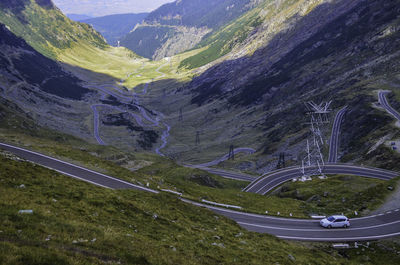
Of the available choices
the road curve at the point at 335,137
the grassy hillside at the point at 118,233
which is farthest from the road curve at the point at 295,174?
the grassy hillside at the point at 118,233

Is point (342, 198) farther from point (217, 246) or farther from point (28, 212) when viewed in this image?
point (28, 212)

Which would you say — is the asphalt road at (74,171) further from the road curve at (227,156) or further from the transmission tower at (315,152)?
the road curve at (227,156)

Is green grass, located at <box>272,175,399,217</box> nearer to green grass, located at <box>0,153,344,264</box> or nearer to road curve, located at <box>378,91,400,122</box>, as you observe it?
green grass, located at <box>0,153,344,264</box>

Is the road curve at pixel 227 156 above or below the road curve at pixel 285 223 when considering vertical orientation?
above

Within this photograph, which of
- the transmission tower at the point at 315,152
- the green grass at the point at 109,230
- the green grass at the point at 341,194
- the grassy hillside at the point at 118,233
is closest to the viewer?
the green grass at the point at 109,230

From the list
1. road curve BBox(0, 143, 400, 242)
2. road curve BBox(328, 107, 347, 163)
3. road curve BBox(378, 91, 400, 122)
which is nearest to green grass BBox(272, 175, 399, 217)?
road curve BBox(0, 143, 400, 242)

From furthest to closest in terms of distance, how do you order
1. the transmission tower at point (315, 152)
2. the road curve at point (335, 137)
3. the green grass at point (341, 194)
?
the road curve at point (335, 137) < the transmission tower at point (315, 152) < the green grass at point (341, 194)

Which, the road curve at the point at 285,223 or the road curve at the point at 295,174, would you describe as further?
the road curve at the point at 295,174
